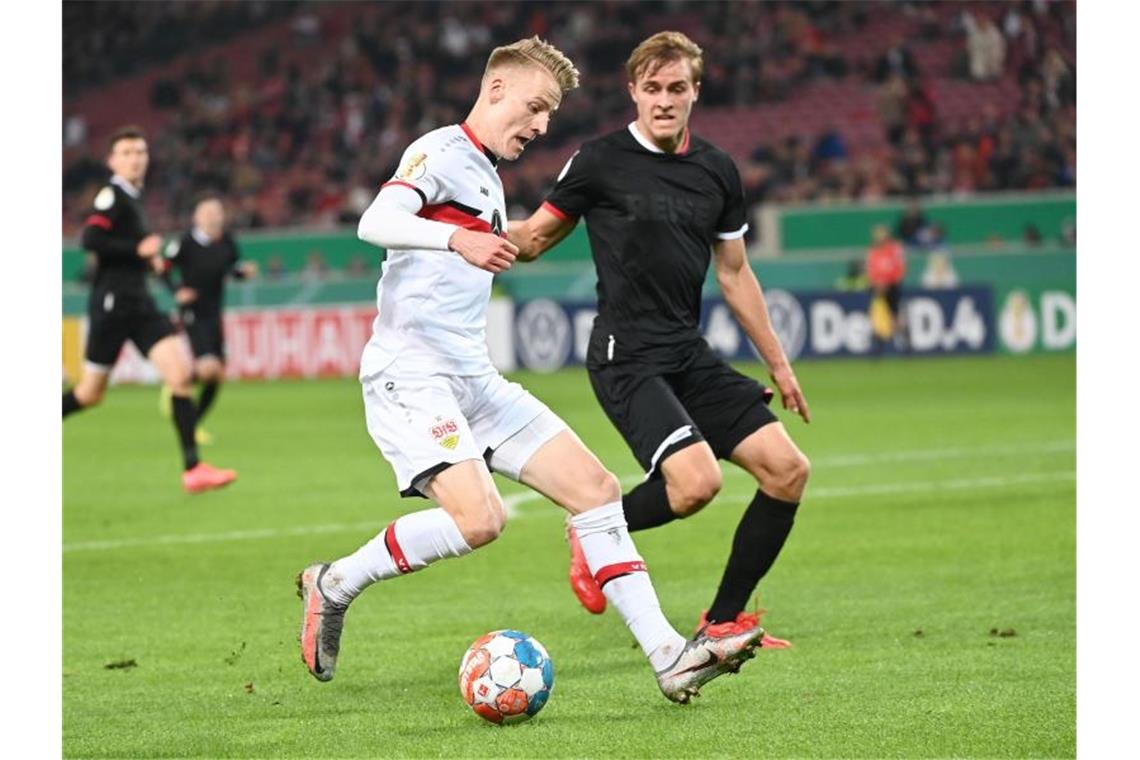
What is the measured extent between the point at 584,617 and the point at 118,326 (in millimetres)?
6054

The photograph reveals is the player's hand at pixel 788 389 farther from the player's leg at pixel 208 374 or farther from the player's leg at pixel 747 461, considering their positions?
the player's leg at pixel 208 374

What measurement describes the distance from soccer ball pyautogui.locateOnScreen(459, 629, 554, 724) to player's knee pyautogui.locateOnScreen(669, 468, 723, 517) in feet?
4.34

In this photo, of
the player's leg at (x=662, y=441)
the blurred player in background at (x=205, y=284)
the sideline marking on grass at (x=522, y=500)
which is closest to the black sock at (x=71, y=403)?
the sideline marking on grass at (x=522, y=500)

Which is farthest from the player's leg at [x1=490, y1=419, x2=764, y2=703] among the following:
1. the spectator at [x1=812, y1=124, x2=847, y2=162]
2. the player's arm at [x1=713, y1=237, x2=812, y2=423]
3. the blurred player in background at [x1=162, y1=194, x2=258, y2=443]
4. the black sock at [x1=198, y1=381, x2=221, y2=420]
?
the spectator at [x1=812, y1=124, x2=847, y2=162]

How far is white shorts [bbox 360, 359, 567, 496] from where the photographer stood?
601cm

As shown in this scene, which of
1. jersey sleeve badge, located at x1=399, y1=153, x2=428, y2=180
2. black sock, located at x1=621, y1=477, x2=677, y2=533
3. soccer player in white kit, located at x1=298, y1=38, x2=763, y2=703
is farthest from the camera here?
black sock, located at x1=621, y1=477, x2=677, y2=533

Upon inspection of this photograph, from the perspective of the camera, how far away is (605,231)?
7301 millimetres

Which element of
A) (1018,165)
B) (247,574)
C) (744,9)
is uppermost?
(744,9)

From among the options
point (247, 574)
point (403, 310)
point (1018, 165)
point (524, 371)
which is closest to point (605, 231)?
point (403, 310)

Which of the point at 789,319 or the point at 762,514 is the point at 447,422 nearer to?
the point at 762,514

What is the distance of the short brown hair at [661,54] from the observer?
6.93m

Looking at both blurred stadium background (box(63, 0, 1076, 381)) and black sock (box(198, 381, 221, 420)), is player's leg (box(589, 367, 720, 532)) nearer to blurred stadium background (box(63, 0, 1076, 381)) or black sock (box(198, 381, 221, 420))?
black sock (box(198, 381, 221, 420))
